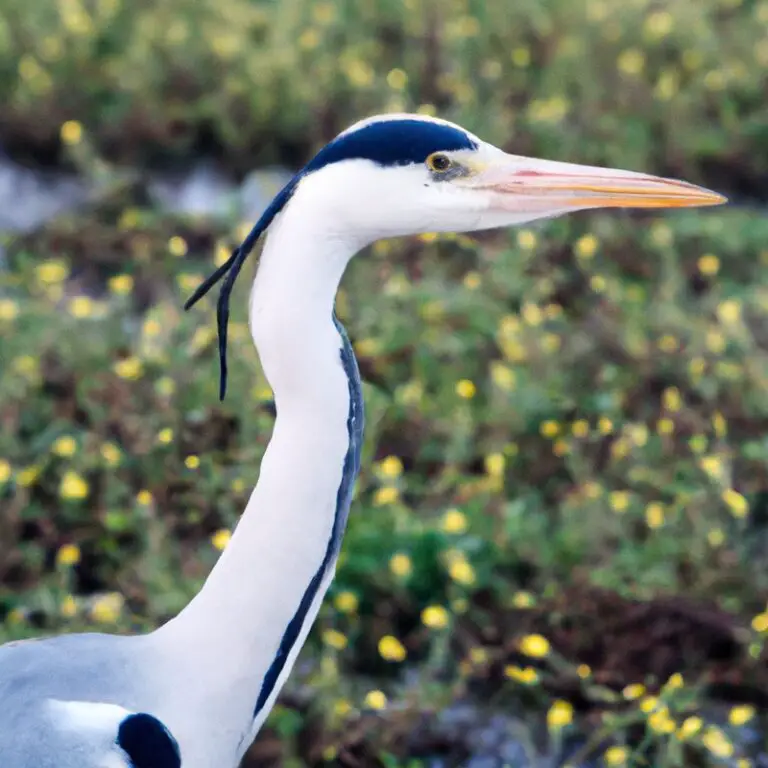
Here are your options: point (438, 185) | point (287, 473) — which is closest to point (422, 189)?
point (438, 185)

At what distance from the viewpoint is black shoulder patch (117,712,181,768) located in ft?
4.91

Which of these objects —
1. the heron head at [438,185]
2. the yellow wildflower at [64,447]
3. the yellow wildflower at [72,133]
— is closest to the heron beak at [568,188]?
the heron head at [438,185]

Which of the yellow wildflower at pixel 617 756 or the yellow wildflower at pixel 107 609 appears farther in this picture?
the yellow wildflower at pixel 107 609

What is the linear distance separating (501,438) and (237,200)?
1.29 meters

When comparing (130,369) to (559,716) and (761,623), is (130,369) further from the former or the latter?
(761,623)

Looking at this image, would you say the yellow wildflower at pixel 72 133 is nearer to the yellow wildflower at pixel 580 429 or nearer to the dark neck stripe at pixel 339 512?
the yellow wildflower at pixel 580 429

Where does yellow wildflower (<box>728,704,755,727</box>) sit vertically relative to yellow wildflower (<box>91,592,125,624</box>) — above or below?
below

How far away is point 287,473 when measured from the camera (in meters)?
1.49

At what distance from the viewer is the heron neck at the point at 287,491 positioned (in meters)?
1.42

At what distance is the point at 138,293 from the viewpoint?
3.45 m

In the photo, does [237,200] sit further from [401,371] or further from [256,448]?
[256,448]

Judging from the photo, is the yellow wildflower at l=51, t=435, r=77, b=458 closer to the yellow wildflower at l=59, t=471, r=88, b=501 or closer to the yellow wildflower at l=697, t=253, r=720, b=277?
the yellow wildflower at l=59, t=471, r=88, b=501

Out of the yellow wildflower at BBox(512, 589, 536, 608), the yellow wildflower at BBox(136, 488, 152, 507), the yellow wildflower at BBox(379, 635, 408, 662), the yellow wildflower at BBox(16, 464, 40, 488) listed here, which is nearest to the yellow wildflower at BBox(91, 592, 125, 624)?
the yellow wildflower at BBox(136, 488, 152, 507)

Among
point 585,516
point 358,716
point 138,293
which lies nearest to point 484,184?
point 358,716
